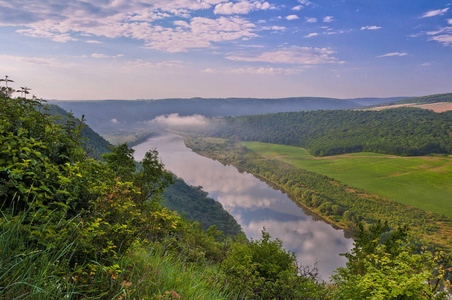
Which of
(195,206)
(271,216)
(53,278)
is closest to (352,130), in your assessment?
(271,216)

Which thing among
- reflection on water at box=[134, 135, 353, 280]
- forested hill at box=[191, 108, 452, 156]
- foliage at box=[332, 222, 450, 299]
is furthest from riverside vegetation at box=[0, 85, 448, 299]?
forested hill at box=[191, 108, 452, 156]

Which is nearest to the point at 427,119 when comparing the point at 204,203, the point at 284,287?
the point at 204,203

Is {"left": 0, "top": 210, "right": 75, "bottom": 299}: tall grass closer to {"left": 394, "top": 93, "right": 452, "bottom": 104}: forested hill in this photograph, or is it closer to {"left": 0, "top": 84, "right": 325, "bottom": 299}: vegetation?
{"left": 0, "top": 84, "right": 325, "bottom": 299}: vegetation

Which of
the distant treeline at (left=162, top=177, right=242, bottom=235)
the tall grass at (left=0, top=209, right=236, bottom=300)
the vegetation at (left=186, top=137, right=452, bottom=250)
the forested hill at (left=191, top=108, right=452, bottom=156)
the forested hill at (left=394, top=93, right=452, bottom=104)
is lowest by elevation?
the vegetation at (left=186, top=137, right=452, bottom=250)

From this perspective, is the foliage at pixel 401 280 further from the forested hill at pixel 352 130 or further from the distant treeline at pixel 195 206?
the forested hill at pixel 352 130

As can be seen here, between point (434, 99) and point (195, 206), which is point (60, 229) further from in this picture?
point (434, 99)

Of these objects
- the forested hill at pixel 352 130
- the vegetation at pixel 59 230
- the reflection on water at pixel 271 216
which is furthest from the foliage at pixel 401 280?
the forested hill at pixel 352 130
